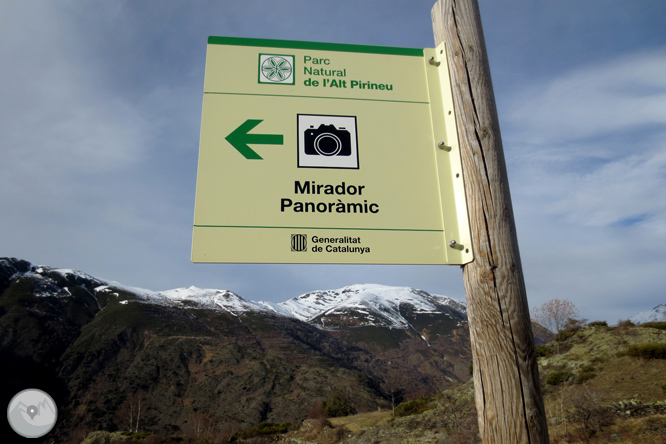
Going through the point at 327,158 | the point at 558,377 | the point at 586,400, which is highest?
the point at 327,158

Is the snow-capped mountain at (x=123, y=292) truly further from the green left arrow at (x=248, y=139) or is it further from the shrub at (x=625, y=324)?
the green left arrow at (x=248, y=139)

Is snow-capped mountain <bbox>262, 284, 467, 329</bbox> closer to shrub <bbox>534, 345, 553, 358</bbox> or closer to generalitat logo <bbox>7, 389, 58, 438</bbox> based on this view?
generalitat logo <bbox>7, 389, 58, 438</bbox>

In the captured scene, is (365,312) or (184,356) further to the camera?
(365,312)

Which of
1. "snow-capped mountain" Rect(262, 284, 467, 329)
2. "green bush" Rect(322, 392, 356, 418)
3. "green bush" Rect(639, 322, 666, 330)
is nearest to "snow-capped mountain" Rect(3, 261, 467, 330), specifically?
"snow-capped mountain" Rect(262, 284, 467, 329)

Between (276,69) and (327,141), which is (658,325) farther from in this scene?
(276,69)

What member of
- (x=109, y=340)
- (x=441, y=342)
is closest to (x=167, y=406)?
(x=109, y=340)

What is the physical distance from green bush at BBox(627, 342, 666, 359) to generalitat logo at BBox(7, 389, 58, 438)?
47.7 meters

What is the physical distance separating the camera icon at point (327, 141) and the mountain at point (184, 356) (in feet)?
180

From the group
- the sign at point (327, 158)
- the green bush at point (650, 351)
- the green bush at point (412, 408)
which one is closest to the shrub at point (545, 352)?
the green bush at point (650, 351)

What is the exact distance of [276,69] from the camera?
9.43 ft

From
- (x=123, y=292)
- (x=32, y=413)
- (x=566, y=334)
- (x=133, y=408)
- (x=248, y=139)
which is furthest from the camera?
(x=123, y=292)

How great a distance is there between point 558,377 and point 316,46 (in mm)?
27788

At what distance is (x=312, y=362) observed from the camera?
10094 cm

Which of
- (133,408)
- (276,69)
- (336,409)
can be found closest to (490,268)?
(276,69)
